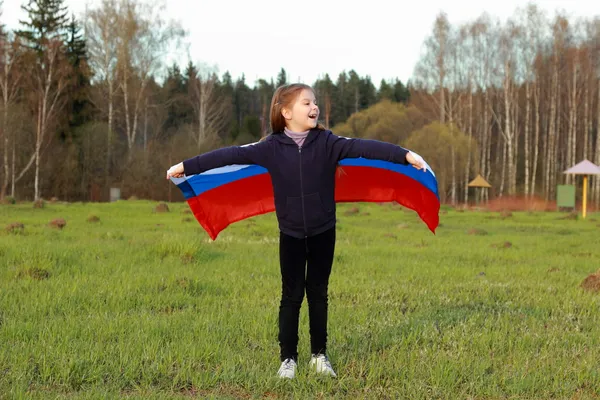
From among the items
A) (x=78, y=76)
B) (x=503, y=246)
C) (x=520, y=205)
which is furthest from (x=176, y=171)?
(x=78, y=76)

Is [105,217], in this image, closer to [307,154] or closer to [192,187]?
[192,187]

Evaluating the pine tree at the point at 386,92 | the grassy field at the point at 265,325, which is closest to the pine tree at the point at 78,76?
the grassy field at the point at 265,325

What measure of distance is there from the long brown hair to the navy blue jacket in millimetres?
94

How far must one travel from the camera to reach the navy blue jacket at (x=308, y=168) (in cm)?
431

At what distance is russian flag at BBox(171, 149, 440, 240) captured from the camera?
566 cm

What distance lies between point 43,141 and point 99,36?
8628mm

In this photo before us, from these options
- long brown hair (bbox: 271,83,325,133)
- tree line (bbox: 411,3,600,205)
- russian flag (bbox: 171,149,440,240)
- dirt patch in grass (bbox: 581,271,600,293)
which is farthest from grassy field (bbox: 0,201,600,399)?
tree line (bbox: 411,3,600,205)

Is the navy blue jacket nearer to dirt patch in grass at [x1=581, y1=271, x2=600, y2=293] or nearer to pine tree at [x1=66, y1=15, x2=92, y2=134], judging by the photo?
dirt patch in grass at [x1=581, y1=271, x2=600, y2=293]

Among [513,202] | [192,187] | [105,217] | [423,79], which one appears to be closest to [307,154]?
[192,187]

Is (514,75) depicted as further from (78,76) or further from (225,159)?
(225,159)

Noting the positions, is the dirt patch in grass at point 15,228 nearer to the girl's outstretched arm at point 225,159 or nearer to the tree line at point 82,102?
the girl's outstretched arm at point 225,159

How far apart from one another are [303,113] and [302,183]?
0.52 metres

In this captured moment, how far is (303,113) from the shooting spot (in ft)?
14.4

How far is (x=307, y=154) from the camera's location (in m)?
4.35
